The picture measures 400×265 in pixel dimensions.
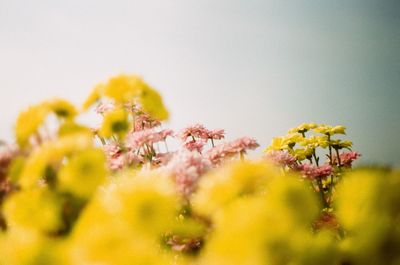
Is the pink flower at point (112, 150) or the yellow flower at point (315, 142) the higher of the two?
the pink flower at point (112, 150)

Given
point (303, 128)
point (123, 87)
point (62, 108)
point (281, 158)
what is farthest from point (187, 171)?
point (303, 128)

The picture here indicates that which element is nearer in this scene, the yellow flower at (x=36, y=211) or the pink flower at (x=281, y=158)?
the yellow flower at (x=36, y=211)

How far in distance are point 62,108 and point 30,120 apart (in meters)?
0.12

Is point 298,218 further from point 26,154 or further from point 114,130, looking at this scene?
point 26,154

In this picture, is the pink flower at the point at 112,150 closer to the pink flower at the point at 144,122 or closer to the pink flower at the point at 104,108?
the pink flower at the point at 104,108

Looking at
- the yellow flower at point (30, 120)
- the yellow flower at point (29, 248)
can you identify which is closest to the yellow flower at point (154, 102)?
the yellow flower at point (30, 120)

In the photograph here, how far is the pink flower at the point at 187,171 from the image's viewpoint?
1529 mm

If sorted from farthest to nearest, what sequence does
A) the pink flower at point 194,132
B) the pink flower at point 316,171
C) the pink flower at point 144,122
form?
1. the pink flower at point 194,132
2. the pink flower at point 144,122
3. the pink flower at point 316,171

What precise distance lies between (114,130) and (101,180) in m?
0.40

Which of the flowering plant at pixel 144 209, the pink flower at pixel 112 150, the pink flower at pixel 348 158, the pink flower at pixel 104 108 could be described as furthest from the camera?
the pink flower at pixel 348 158

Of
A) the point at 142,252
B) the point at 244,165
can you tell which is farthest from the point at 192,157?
the point at 142,252

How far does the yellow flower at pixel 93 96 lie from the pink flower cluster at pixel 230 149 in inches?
33.7

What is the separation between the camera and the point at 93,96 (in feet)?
4.62

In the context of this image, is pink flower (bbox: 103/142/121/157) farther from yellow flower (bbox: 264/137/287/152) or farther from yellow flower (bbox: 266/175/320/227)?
yellow flower (bbox: 266/175/320/227)
